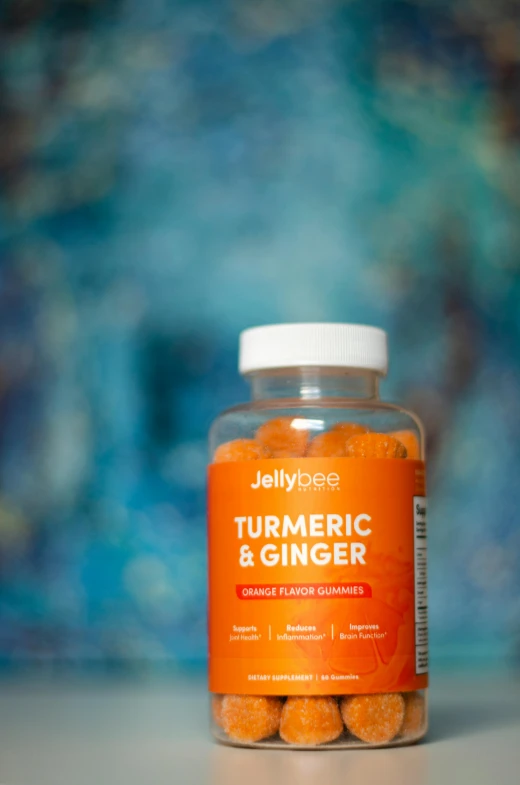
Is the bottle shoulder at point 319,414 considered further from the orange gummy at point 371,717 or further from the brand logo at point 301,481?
the orange gummy at point 371,717

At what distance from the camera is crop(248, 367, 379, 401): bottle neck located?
3.14ft

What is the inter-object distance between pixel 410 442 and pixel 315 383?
3.8 inches

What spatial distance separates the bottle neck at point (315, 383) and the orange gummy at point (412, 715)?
0.24m

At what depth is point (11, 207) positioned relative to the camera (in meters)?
1.60

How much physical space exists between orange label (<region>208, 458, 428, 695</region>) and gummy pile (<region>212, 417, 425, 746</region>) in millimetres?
11

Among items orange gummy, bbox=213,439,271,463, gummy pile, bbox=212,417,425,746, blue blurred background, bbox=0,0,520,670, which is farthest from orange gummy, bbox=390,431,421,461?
blue blurred background, bbox=0,0,520,670

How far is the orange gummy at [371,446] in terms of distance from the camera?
2.88 feet

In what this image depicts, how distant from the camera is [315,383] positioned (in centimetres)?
96

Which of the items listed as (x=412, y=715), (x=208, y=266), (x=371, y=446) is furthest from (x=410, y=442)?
(x=208, y=266)

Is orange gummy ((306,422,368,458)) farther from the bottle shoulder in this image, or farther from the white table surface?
the white table surface

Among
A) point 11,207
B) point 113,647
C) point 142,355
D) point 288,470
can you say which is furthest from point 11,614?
point 288,470

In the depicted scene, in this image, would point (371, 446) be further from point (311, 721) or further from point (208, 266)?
point (208, 266)

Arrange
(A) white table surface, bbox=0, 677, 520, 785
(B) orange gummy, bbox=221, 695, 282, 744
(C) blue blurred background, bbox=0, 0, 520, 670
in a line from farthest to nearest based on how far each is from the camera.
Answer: (C) blue blurred background, bbox=0, 0, 520, 670
(B) orange gummy, bbox=221, 695, 282, 744
(A) white table surface, bbox=0, 677, 520, 785

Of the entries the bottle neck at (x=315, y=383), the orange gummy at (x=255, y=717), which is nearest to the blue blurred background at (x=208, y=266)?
the bottle neck at (x=315, y=383)
